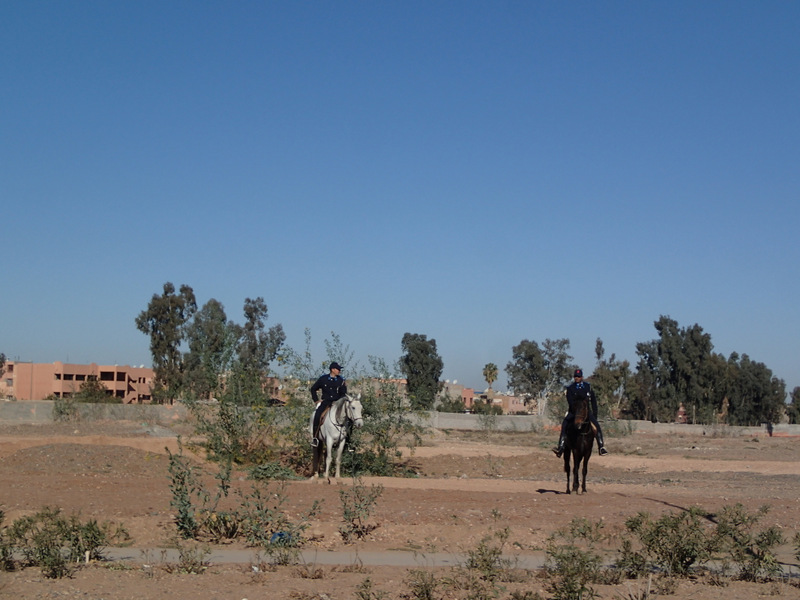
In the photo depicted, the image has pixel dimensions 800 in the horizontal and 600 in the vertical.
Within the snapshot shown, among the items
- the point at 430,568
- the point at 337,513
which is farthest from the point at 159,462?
the point at 430,568

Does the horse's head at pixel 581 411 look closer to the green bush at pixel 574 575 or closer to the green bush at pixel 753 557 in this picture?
the green bush at pixel 753 557

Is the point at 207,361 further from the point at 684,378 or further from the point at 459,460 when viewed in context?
the point at 684,378

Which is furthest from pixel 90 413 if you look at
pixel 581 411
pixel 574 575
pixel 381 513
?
pixel 574 575

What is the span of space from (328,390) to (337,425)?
784 millimetres

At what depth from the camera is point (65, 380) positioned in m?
101

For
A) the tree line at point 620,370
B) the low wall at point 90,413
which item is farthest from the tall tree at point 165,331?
the low wall at point 90,413

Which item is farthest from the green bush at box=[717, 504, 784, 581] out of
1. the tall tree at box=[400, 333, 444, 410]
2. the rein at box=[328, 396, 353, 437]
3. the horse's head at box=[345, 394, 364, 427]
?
the tall tree at box=[400, 333, 444, 410]

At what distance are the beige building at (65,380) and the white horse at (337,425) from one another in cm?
8353

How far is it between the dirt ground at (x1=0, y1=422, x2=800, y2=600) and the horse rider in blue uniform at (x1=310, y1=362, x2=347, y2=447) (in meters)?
1.45

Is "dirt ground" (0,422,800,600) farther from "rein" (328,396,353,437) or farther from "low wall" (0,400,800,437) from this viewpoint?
"low wall" (0,400,800,437)

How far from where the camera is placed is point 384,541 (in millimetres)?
11539

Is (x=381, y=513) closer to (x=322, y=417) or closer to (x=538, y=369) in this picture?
(x=322, y=417)

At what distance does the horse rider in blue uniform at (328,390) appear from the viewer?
18156mm

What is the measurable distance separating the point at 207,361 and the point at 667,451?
97.4 feet
